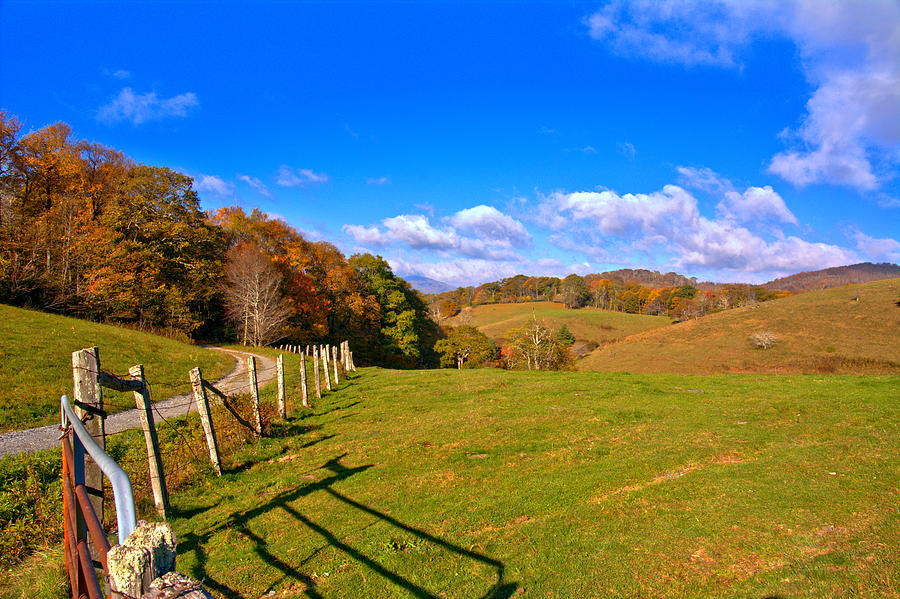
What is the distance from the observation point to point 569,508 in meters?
6.96

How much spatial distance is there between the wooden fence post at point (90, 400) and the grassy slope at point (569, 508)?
1992mm

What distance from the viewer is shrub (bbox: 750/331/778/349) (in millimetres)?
52406

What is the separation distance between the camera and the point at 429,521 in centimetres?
680

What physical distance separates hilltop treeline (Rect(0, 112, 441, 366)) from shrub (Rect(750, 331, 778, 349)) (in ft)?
149

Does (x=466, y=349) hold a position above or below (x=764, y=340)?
below

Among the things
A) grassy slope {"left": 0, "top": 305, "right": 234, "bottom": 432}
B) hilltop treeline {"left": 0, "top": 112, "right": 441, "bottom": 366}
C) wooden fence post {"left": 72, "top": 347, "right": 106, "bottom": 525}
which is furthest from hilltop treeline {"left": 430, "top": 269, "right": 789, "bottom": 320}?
wooden fence post {"left": 72, "top": 347, "right": 106, "bottom": 525}

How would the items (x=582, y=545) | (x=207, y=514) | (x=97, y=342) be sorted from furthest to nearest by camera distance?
(x=97, y=342), (x=207, y=514), (x=582, y=545)

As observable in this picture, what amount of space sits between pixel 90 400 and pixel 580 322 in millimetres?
109452

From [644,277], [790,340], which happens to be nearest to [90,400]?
[790,340]

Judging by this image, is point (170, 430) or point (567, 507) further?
point (170, 430)

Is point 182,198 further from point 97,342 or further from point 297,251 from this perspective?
point 97,342

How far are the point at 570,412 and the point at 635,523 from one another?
837 cm

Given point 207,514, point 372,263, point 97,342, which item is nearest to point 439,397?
point 207,514

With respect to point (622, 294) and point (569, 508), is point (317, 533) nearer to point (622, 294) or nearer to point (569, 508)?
point (569, 508)
